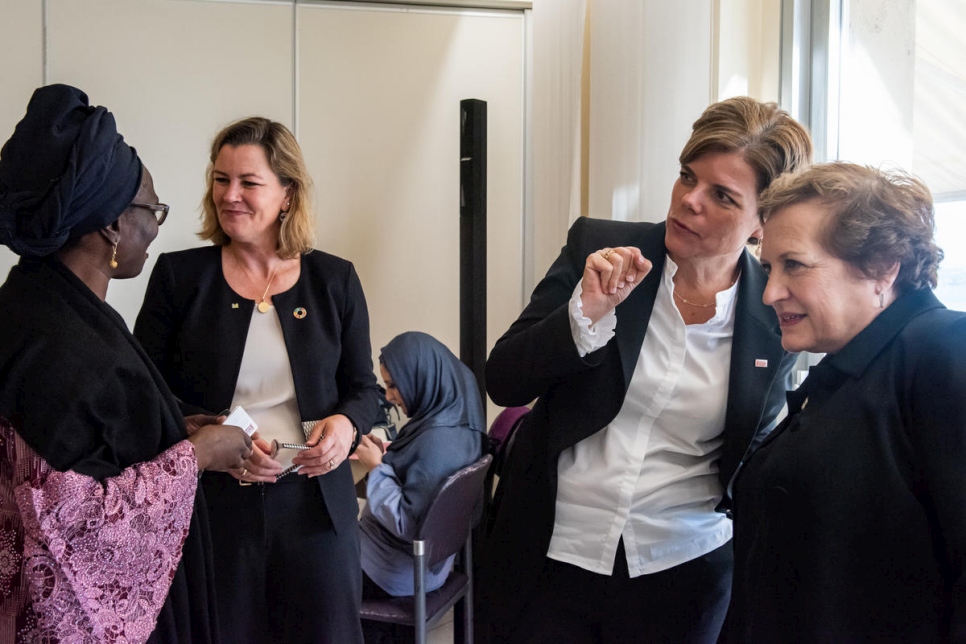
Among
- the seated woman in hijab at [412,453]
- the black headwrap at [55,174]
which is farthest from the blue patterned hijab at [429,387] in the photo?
the black headwrap at [55,174]

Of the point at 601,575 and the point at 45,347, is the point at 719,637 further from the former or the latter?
the point at 45,347

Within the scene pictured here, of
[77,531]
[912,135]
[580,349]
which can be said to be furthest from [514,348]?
[912,135]

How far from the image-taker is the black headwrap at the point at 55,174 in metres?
1.22

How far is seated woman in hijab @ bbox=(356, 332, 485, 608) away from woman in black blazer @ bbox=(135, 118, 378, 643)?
0.55 m

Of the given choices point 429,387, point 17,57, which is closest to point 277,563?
point 429,387

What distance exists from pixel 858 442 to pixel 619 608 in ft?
1.78

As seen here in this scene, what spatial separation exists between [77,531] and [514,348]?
0.75 metres

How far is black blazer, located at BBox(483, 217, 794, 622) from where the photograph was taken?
135cm

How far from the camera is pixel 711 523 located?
4.67ft

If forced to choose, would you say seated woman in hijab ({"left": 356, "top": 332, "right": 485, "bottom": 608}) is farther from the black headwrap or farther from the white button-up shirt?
the black headwrap

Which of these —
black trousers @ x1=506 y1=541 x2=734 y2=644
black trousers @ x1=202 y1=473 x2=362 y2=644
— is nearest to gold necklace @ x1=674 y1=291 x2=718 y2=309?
black trousers @ x1=506 y1=541 x2=734 y2=644

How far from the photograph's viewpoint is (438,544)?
7.59ft

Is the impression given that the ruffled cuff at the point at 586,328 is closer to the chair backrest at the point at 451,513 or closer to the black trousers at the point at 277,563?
the black trousers at the point at 277,563

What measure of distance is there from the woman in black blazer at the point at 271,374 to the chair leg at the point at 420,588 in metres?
0.32
